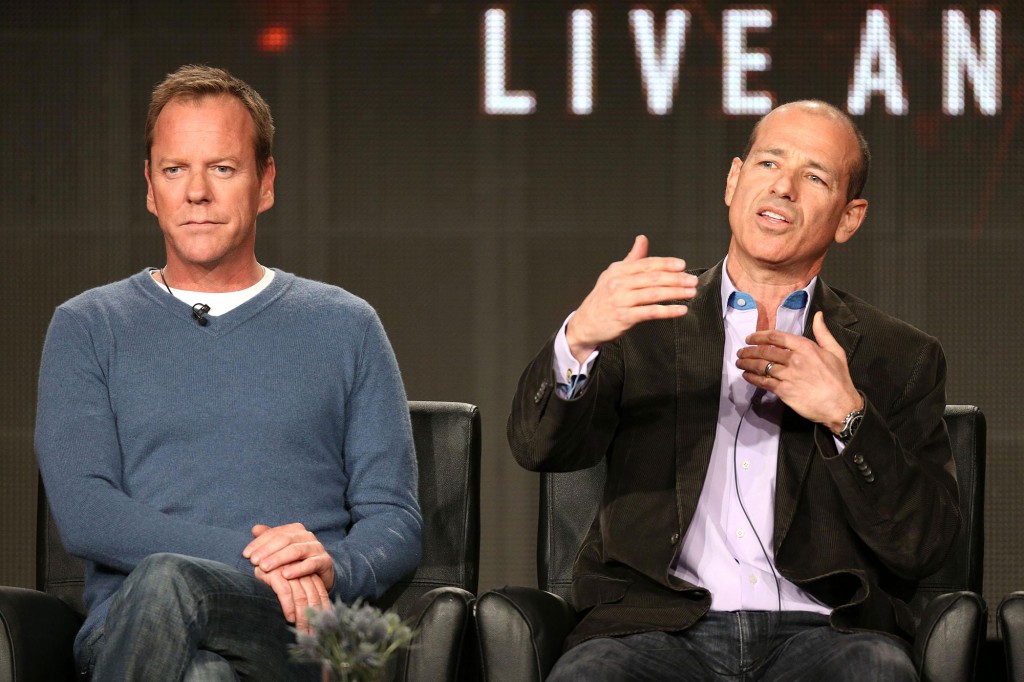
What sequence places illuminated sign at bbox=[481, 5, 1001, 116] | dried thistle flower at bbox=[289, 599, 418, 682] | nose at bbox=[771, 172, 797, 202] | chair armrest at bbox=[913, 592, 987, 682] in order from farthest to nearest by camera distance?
illuminated sign at bbox=[481, 5, 1001, 116] < nose at bbox=[771, 172, 797, 202] < chair armrest at bbox=[913, 592, 987, 682] < dried thistle flower at bbox=[289, 599, 418, 682]

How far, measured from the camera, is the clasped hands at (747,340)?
237 cm

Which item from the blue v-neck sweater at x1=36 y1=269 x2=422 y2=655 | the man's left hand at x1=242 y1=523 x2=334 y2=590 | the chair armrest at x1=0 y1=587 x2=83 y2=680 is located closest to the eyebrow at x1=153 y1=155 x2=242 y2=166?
the blue v-neck sweater at x1=36 y1=269 x2=422 y2=655

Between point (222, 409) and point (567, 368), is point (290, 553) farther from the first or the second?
point (567, 368)

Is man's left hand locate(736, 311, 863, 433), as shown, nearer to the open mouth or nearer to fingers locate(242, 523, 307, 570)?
the open mouth

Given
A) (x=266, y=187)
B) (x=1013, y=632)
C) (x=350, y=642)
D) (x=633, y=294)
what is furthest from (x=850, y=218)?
(x=350, y=642)

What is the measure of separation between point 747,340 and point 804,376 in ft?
0.46

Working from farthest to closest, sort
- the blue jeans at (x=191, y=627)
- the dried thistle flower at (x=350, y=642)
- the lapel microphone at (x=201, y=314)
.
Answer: the lapel microphone at (x=201, y=314) < the blue jeans at (x=191, y=627) < the dried thistle flower at (x=350, y=642)

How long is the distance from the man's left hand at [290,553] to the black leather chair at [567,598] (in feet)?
1.00

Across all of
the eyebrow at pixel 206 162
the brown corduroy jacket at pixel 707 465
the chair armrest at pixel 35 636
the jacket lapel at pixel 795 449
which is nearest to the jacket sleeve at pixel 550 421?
the brown corduroy jacket at pixel 707 465

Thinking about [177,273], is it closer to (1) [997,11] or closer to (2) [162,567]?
(2) [162,567]

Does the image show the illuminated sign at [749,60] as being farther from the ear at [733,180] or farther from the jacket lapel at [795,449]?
the jacket lapel at [795,449]

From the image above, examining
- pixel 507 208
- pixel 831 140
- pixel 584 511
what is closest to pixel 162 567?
pixel 584 511

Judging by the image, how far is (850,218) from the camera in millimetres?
2965

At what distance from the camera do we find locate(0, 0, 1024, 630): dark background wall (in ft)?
13.2
